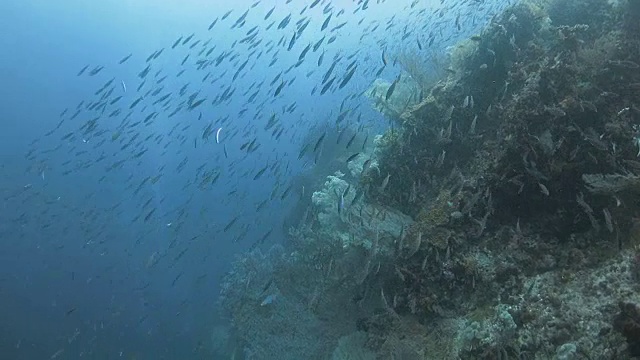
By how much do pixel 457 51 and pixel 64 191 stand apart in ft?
143

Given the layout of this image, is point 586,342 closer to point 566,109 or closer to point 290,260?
point 566,109

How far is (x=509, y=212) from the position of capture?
5.57m

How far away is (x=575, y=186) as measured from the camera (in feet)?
16.4

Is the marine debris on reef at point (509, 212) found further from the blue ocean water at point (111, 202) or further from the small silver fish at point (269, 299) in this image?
the blue ocean water at point (111, 202)

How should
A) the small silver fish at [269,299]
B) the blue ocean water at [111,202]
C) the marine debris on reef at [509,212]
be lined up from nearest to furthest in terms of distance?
the marine debris on reef at [509,212] → the small silver fish at [269,299] → the blue ocean water at [111,202]

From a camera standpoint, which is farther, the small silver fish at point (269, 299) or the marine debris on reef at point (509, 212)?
the small silver fish at point (269, 299)

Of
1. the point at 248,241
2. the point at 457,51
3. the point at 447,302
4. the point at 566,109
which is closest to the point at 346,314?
the point at 447,302

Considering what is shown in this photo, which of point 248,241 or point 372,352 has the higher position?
point 372,352

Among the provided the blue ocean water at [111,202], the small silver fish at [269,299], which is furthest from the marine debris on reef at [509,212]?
the blue ocean water at [111,202]

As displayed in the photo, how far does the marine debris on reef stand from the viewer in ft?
14.2

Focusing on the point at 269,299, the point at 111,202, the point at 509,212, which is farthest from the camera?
the point at 111,202

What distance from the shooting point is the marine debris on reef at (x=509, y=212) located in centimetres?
433

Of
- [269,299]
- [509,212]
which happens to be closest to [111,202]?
[269,299]

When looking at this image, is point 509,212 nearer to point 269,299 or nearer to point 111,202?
point 269,299
